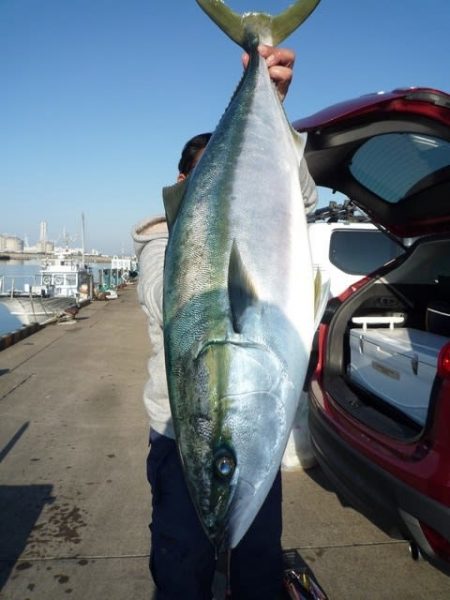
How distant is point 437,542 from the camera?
1974 mm

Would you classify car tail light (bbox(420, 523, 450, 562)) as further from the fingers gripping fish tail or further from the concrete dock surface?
the fingers gripping fish tail

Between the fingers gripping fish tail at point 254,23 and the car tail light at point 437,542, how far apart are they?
2.04m

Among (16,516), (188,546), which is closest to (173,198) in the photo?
(188,546)

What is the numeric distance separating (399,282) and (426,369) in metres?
1.34

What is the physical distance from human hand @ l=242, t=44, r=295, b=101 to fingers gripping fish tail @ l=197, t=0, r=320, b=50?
1.8 inches

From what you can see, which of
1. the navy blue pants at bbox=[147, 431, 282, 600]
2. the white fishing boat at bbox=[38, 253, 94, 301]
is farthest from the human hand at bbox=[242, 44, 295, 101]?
the white fishing boat at bbox=[38, 253, 94, 301]

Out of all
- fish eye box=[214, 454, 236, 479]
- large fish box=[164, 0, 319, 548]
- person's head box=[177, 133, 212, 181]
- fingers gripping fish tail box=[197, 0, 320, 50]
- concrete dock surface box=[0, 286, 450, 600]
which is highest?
fingers gripping fish tail box=[197, 0, 320, 50]

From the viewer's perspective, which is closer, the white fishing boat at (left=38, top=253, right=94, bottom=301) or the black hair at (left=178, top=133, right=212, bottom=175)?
the black hair at (left=178, top=133, right=212, bottom=175)

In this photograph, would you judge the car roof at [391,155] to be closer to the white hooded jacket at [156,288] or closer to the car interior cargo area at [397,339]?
the car interior cargo area at [397,339]

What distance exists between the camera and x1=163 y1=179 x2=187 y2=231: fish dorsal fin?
60.3 inches

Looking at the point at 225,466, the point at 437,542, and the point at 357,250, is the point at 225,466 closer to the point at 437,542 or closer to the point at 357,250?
the point at 437,542

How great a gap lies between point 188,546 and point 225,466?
858 mm

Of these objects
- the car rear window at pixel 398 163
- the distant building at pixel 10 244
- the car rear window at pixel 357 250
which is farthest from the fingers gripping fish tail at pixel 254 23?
the distant building at pixel 10 244

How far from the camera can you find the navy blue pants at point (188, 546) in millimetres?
1800
